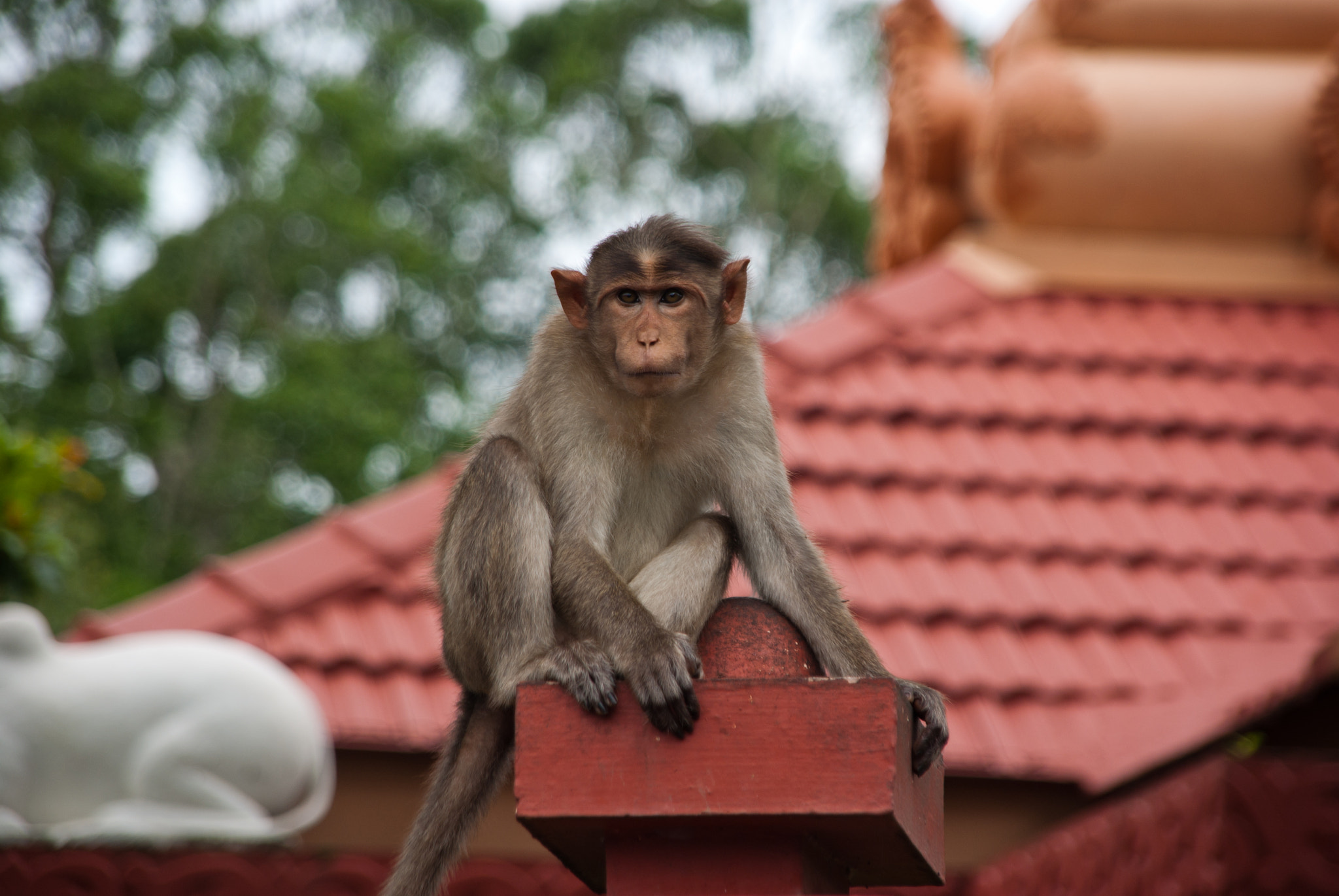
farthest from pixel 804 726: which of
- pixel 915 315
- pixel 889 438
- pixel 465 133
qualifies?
pixel 465 133

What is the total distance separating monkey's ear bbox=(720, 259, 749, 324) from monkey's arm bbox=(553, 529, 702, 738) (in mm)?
567

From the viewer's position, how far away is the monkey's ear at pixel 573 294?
3082 millimetres

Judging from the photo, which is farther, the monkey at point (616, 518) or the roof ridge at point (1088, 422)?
the roof ridge at point (1088, 422)

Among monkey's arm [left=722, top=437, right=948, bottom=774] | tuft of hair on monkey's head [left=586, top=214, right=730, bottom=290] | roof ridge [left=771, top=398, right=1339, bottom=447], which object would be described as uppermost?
tuft of hair on monkey's head [left=586, top=214, right=730, bottom=290]

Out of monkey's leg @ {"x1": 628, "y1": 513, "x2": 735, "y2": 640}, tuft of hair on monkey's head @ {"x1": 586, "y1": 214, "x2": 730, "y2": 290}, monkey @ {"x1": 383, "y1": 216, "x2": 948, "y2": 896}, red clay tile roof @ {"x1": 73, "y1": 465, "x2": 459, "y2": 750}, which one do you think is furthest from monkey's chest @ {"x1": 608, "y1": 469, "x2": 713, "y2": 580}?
red clay tile roof @ {"x1": 73, "y1": 465, "x2": 459, "y2": 750}

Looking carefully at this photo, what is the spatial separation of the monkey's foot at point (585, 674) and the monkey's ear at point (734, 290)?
80 cm

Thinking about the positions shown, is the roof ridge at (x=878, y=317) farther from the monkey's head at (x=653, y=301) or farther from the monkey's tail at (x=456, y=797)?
the monkey's tail at (x=456, y=797)

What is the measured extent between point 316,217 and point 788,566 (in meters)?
16.6

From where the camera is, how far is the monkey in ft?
9.43

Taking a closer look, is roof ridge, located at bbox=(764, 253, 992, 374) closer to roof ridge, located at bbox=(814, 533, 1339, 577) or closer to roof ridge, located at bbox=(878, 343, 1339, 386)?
roof ridge, located at bbox=(878, 343, 1339, 386)

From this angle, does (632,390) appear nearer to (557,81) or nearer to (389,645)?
(389,645)

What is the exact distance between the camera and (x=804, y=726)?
2.57 metres

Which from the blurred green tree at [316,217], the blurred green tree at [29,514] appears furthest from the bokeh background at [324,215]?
the blurred green tree at [29,514]

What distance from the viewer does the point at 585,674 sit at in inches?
104
